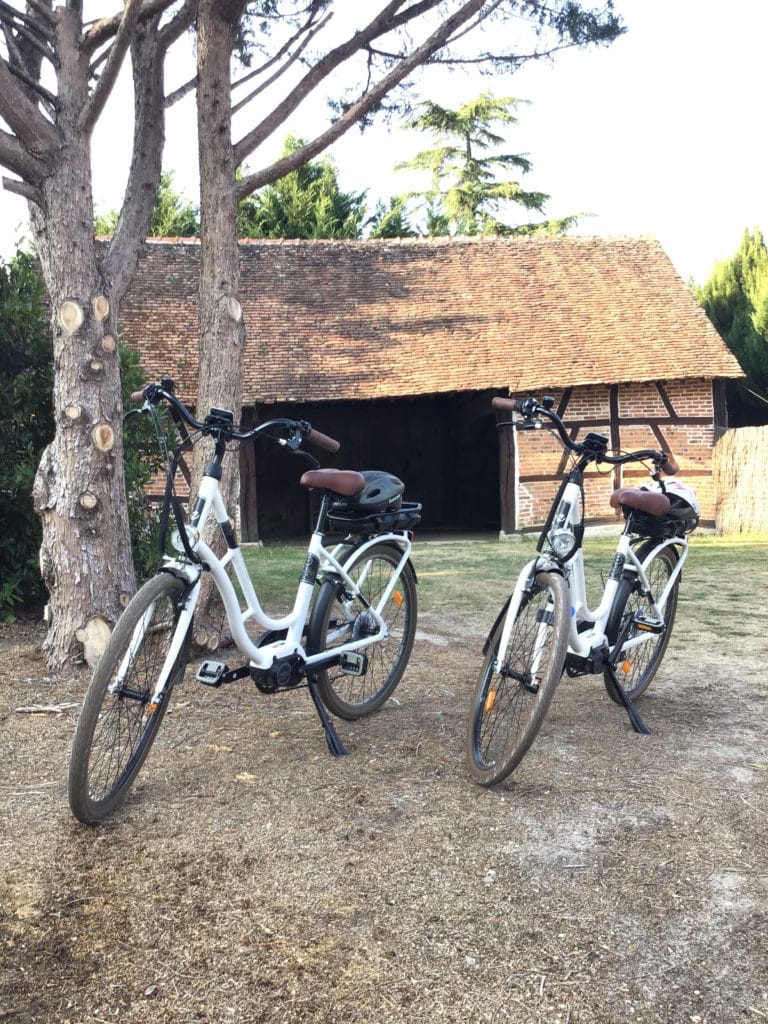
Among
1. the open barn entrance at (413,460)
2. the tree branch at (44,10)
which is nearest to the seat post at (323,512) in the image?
the tree branch at (44,10)

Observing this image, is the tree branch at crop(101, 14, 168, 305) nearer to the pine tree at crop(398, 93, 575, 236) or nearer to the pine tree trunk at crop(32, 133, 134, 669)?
the pine tree trunk at crop(32, 133, 134, 669)

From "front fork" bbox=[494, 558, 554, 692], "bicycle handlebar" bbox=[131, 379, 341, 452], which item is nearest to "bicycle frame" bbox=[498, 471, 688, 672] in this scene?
"front fork" bbox=[494, 558, 554, 692]

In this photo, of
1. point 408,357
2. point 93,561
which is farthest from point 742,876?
point 408,357

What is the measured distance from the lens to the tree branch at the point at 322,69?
5926 mm

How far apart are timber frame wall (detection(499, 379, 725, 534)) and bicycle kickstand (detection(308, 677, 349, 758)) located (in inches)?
486

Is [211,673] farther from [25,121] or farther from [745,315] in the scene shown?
[745,315]

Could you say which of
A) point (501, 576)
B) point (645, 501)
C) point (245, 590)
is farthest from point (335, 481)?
point (501, 576)

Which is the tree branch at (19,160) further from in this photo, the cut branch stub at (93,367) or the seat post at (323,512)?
the seat post at (323,512)

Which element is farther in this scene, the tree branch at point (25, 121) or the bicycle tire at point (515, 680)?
the tree branch at point (25, 121)

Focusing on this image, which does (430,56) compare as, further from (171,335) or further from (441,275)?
(441,275)

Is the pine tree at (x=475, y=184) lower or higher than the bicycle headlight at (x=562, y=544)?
higher

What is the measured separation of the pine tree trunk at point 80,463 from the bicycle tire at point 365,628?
1706mm

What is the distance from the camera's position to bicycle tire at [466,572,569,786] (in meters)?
3.00

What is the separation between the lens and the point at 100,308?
5.14 meters
